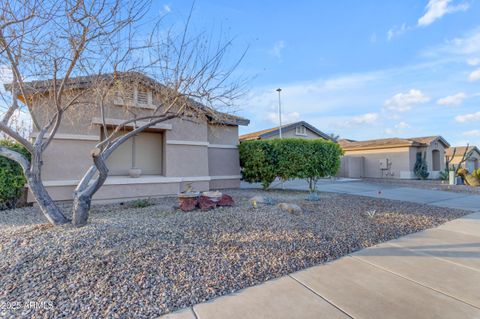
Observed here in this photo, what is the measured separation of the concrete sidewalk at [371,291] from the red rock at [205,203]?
3.52 m

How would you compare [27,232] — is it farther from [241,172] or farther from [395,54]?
[395,54]

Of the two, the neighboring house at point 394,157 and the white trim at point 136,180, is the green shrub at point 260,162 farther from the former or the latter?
the neighboring house at point 394,157

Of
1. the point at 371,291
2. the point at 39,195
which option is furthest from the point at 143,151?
the point at 371,291

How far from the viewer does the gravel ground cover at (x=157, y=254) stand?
8.51ft

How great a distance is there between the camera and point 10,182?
682cm

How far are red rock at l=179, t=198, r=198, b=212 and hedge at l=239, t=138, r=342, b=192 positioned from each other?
4450mm

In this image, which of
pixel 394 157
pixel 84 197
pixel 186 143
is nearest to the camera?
pixel 84 197

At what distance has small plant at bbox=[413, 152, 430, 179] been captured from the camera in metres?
20.0

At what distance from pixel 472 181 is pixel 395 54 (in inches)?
449

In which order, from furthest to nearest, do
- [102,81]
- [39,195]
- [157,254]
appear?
[102,81] → [39,195] → [157,254]

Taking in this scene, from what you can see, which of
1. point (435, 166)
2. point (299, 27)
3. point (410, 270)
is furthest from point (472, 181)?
point (410, 270)

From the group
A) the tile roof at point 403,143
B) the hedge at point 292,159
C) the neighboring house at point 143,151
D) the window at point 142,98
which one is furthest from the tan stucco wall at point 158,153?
the tile roof at point 403,143

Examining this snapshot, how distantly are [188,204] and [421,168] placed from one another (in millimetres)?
21356

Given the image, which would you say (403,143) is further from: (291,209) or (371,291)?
(371,291)
